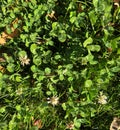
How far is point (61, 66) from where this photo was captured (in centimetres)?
300

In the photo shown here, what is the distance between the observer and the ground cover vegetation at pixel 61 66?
2.95 m

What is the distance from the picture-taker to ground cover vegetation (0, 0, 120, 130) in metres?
2.95

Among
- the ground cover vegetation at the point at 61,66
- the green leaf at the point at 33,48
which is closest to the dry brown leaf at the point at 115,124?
the ground cover vegetation at the point at 61,66

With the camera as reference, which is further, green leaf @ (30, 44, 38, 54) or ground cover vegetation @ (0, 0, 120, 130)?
green leaf @ (30, 44, 38, 54)

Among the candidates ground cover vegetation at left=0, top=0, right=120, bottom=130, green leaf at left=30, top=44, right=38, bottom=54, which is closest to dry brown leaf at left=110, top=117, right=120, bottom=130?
ground cover vegetation at left=0, top=0, right=120, bottom=130

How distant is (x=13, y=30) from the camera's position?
133 inches

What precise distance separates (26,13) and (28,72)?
1.53ft

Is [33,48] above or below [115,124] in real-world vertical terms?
above

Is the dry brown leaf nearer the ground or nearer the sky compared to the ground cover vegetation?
nearer the ground

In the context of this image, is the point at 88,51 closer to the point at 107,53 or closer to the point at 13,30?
the point at 107,53

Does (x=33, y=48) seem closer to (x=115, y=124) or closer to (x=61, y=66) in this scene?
(x=61, y=66)

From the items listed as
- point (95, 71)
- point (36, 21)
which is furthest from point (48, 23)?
point (95, 71)

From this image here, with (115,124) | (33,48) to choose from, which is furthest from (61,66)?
(115,124)

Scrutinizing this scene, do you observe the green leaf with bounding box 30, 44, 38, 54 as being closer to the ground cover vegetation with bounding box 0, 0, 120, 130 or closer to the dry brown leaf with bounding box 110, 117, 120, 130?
the ground cover vegetation with bounding box 0, 0, 120, 130
